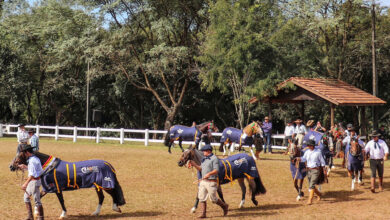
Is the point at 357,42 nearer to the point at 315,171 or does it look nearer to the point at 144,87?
the point at 144,87

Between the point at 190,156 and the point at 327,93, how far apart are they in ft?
47.8

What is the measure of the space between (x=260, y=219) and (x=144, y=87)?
2819 centimetres

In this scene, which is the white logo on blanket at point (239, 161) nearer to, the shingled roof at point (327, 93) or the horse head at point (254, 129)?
the horse head at point (254, 129)

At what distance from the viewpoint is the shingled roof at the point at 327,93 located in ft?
76.2

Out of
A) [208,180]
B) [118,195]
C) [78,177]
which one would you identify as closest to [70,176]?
[78,177]

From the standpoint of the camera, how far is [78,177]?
1000 centimetres

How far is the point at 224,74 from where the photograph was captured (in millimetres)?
28078

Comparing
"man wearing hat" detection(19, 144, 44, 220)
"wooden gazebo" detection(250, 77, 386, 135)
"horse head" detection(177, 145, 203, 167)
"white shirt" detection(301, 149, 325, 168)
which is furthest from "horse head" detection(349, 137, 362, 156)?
"man wearing hat" detection(19, 144, 44, 220)

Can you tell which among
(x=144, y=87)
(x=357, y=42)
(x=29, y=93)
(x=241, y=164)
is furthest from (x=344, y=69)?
(x=29, y=93)

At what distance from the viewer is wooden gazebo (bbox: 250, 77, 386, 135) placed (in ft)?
76.4

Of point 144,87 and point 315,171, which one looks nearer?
point 315,171

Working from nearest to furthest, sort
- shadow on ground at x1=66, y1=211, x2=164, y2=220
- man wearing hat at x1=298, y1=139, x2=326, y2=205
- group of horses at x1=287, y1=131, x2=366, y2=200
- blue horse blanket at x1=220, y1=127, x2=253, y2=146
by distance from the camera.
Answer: shadow on ground at x1=66, y1=211, x2=164, y2=220 < man wearing hat at x1=298, y1=139, x2=326, y2=205 < group of horses at x1=287, y1=131, x2=366, y2=200 < blue horse blanket at x1=220, y1=127, x2=253, y2=146

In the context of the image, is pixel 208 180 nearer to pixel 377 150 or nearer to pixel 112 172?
pixel 112 172

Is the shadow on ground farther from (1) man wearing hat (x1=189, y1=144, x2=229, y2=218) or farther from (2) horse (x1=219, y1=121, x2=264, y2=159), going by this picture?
(2) horse (x1=219, y1=121, x2=264, y2=159)
